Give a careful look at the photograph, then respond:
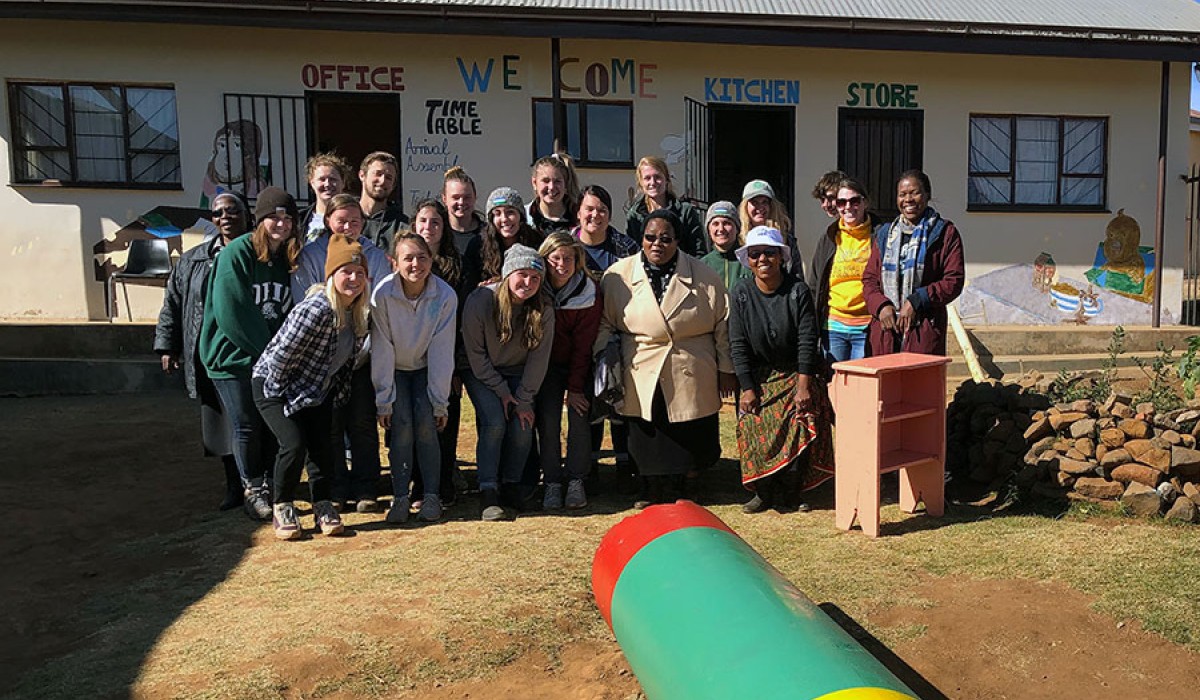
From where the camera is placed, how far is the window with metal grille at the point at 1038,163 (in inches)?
450

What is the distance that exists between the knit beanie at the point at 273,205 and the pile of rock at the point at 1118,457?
430cm

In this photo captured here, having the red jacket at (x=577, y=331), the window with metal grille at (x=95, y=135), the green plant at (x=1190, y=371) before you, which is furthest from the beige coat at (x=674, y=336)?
the window with metal grille at (x=95, y=135)

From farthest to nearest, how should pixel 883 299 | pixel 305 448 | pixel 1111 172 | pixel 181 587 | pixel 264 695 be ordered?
pixel 1111 172
pixel 883 299
pixel 305 448
pixel 181 587
pixel 264 695

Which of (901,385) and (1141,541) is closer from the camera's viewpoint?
(1141,541)

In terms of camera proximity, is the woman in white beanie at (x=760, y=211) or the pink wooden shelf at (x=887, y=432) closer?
the pink wooden shelf at (x=887, y=432)

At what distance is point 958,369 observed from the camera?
32.3 ft

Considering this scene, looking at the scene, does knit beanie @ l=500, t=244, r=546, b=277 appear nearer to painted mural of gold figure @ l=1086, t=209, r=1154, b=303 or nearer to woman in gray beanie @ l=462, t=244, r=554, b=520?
woman in gray beanie @ l=462, t=244, r=554, b=520

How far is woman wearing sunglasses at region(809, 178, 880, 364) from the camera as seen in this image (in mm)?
5426

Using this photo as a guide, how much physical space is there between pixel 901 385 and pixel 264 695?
3530 millimetres

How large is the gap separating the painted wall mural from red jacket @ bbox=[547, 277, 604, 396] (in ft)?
25.3

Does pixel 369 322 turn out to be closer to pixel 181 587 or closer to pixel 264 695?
pixel 181 587

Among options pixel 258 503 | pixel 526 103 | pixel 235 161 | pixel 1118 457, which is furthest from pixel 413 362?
pixel 235 161

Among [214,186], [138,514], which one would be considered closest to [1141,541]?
[138,514]

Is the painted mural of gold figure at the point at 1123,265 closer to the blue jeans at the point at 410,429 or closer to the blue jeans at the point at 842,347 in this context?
the blue jeans at the point at 842,347
